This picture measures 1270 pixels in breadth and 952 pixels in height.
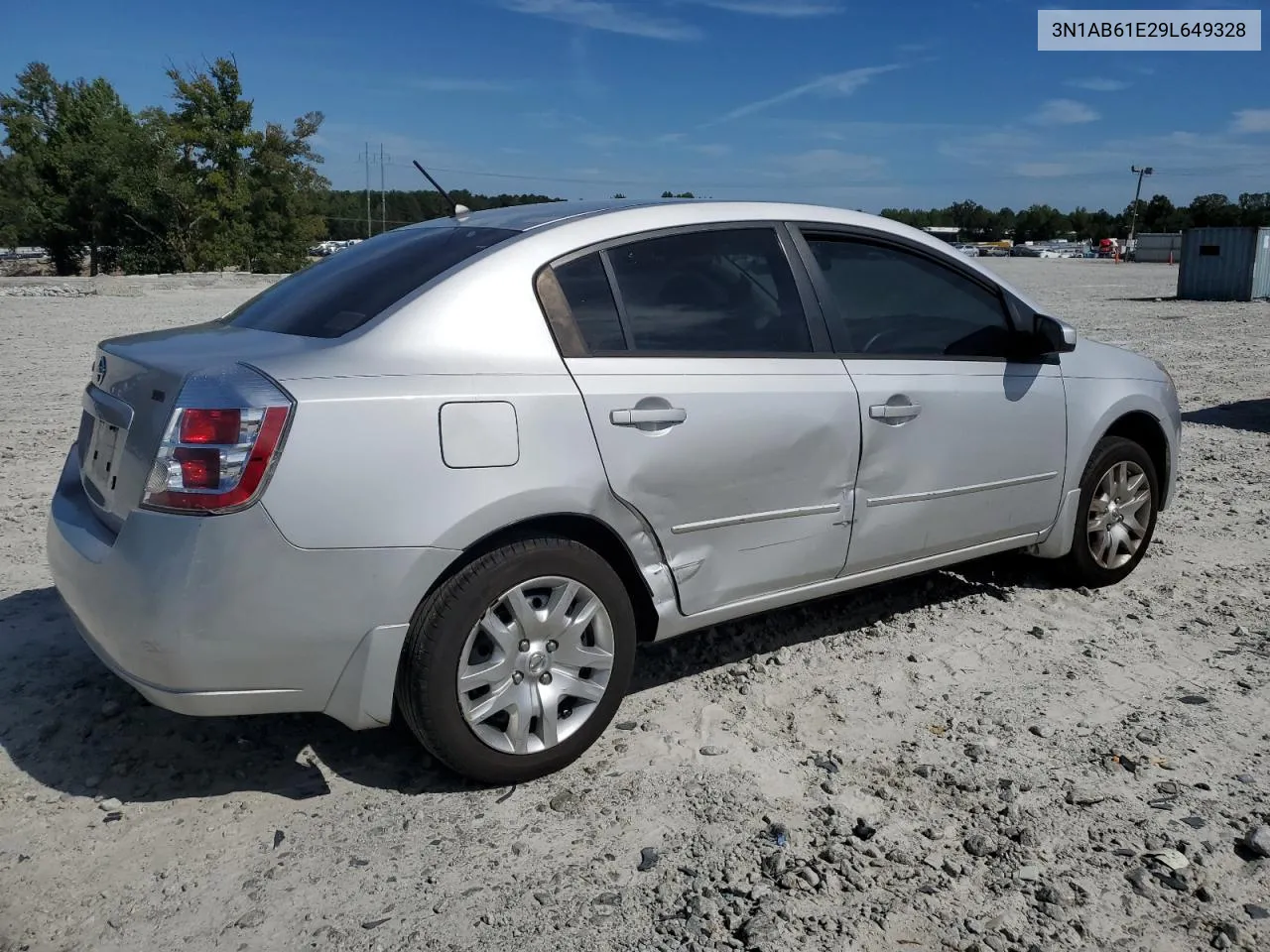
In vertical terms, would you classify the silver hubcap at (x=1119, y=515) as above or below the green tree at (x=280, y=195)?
below

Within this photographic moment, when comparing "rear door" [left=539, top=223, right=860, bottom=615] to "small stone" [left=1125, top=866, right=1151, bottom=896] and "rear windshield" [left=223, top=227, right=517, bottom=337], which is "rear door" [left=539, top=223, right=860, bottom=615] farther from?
"small stone" [left=1125, top=866, right=1151, bottom=896]

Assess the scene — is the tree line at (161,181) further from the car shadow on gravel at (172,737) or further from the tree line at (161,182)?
the car shadow on gravel at (172,737)

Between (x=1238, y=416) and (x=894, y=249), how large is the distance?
24.2 ft

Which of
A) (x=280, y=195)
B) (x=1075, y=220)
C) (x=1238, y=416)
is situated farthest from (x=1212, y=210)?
(x=1238, y=416)

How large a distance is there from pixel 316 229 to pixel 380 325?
5869 cm

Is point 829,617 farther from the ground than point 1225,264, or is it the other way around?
point 1225,264

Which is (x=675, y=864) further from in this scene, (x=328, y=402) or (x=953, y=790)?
(x=328, y=402)

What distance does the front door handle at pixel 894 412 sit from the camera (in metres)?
3.83

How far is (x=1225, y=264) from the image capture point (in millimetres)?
27203

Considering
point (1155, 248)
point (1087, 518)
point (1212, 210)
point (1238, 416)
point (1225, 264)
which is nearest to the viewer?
point (1087, 518)

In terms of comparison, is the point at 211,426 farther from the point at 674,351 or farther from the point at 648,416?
the point at 674,351

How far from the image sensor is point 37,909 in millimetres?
2627

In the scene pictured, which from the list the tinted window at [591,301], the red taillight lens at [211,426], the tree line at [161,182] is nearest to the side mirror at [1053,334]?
the tinted window at [591,301]

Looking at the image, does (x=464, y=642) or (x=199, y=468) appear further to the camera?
(x=464, y=642)
